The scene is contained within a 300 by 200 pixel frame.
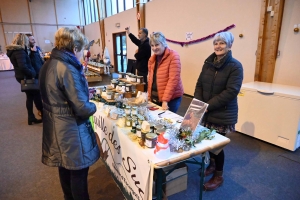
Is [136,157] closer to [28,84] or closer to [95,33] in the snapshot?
[28,84]

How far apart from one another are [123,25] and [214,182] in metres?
6.42

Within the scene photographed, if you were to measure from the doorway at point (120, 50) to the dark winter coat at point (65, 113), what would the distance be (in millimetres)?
6613

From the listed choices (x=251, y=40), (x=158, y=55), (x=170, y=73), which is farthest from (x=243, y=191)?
(x=251, y=40)

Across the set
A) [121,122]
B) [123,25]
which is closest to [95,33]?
[123,25]

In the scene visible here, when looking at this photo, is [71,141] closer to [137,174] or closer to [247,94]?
[137,174]

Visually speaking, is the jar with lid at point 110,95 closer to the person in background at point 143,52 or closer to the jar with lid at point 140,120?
the jar with lid at point 140,120

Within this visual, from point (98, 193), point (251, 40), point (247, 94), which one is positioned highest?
point (251, 40)

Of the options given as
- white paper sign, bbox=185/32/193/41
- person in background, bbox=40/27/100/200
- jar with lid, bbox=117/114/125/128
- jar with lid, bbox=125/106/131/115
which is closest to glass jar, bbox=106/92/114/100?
jar with lid, bbox=125/106/131/115

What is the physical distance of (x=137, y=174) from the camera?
1148 millimetres

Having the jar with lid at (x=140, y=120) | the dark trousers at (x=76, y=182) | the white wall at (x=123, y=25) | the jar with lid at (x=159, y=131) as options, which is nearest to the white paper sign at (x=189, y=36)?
the white wall at (x=123, y=25)

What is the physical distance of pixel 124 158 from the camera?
1.30 metres

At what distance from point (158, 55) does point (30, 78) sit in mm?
2054

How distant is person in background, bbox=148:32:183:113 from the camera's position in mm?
1684

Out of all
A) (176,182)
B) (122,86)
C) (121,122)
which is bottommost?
(176,182)
